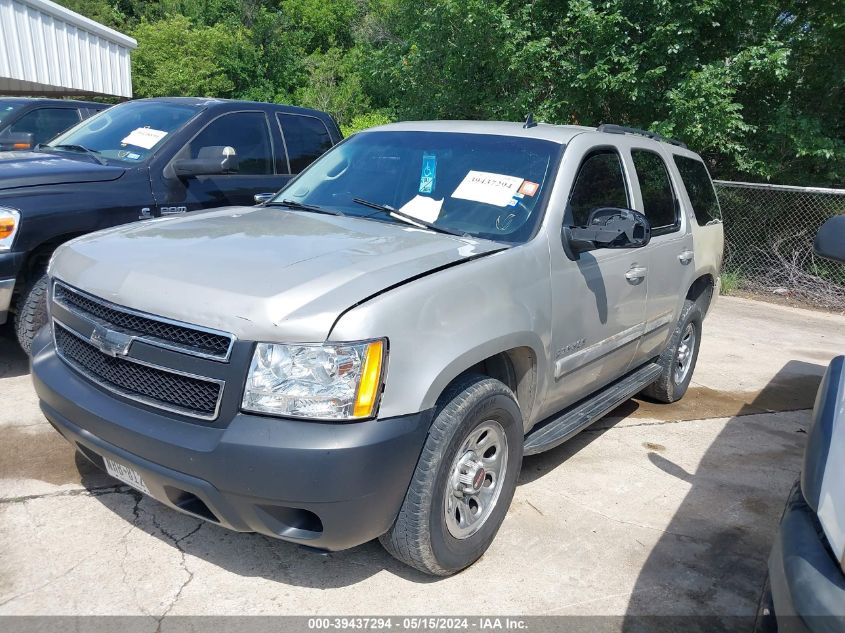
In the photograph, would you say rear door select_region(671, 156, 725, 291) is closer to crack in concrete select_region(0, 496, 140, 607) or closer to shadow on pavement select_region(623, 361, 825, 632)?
shadow on pavement select_region(623, 361, 825, 632)

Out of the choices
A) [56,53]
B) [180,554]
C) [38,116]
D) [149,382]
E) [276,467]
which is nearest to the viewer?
[276,467]

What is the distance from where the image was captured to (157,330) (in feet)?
8.65

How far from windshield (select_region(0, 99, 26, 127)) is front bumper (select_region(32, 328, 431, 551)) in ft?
22.8

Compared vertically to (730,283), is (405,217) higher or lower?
higher

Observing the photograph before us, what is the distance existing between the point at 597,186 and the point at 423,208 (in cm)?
107

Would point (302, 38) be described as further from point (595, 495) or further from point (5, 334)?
point (595, 495)

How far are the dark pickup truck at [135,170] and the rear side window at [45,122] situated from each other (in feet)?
9.02

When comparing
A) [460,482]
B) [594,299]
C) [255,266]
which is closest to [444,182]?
[594,299]

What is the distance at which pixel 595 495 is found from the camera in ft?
12.9

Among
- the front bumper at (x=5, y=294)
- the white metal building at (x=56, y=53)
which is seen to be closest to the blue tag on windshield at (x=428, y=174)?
the front bumper at (x=5, y=294)

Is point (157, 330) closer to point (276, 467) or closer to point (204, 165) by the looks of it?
point (276, 467)

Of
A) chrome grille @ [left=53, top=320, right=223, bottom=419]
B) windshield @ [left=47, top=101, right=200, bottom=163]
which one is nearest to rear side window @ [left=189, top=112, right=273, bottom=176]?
windshield @ [left=47, top=101, right=200, bottom=163]

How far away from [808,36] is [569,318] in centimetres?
892

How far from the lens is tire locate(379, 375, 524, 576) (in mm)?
2713
